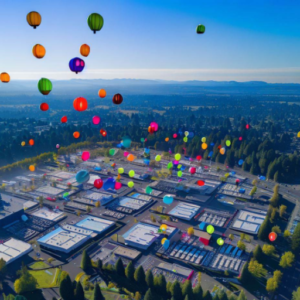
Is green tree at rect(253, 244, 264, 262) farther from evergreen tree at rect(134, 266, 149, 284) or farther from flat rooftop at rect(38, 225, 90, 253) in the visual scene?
flat rooftop at rect(38, 225, 90, 253)

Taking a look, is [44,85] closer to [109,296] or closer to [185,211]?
[109,296]

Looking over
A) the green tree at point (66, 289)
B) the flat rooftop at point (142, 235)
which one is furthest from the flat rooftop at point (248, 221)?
the green tree at point (66, 289)

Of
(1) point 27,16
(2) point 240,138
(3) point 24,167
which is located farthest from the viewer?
(2) point 240,138

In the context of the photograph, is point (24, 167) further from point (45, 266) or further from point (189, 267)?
point (189, 267)

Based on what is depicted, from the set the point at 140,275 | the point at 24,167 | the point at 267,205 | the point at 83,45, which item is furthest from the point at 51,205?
the point at 267,205

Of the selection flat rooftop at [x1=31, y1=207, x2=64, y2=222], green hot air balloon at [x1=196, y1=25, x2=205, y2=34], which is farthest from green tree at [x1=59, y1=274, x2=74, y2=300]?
green hot air balloon at [x1=196, y1=25, x2=205, y2=34]

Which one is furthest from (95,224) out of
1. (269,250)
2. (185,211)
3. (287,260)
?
(287,260)

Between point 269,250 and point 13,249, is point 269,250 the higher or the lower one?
the higher one
